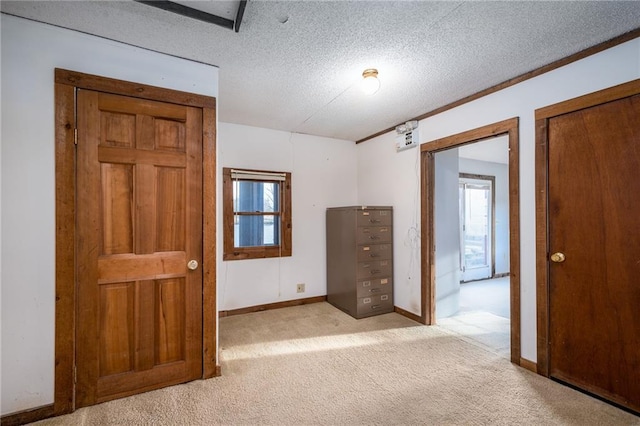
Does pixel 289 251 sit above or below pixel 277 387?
above

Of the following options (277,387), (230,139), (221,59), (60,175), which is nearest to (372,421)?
(277,387)

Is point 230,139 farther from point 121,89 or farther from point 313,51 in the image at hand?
point 313,51

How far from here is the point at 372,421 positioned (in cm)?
176

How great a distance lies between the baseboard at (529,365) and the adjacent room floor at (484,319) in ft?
0.54

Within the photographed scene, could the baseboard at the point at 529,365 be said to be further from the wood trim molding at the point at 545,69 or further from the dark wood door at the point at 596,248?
the wood trim molding at the point at 545,69

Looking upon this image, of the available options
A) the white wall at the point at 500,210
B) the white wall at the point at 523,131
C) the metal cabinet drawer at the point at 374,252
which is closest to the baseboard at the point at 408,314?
the white wall at the point at 523,131

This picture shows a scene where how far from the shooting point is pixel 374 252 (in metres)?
3.70

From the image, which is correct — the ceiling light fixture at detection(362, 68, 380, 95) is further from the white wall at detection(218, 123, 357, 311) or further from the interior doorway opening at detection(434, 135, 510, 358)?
the white wall at detection(218, 123, 357, 311)

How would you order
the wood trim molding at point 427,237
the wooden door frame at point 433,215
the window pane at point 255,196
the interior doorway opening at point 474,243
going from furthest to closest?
the window pane at point 255,196 < the interior doorway opening at point 474,243 < the wood trim molding at point 427,237 < the wooden door frame at point 433,215

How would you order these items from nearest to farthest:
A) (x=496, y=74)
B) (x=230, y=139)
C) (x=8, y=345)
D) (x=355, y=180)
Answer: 1. (x=8, y=345)
2. (x=496, y=74)
3. (x=230, y=139)
4. (x=355, y=180)

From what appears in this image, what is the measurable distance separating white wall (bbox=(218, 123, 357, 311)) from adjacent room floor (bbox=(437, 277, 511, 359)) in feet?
5.92

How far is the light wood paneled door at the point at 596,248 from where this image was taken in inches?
72.5

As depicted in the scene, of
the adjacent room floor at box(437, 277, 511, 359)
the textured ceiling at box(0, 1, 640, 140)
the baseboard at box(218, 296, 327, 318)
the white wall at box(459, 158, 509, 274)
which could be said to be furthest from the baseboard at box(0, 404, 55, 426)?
the white wall at box(459, 158, 509, 274)

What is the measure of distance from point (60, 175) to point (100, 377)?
1.33m
